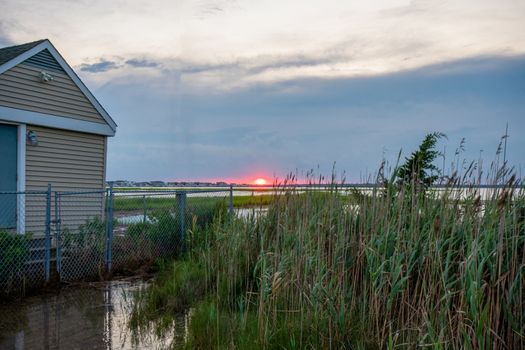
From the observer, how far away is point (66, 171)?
12.3 meters

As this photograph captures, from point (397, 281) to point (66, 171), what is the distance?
1020 cm

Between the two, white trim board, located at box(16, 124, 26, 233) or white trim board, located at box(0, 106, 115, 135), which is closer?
white trim board, located at box(0, 106, 115, 135)

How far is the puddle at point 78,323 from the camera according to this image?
17.4ft

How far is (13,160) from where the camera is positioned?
1105 centimetres

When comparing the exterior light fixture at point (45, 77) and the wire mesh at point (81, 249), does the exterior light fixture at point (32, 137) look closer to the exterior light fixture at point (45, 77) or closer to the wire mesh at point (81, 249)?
the exterior light fixture at point (45, 77)

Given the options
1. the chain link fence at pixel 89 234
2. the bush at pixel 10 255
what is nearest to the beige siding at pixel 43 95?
A: the chain link fence at pixel 89 234

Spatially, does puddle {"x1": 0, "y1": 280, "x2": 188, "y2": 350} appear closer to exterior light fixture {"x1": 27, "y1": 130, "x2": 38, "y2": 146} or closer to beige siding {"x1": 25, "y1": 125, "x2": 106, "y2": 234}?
beige siding {"x1": 25, "y1": 125, "x2": 106, "y2": 234}

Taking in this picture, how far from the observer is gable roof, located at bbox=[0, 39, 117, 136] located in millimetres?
10950

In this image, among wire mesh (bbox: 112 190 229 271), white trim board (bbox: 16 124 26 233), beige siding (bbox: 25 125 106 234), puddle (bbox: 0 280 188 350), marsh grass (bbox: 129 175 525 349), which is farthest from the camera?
beige siding (bbox: 25 125 106 234)

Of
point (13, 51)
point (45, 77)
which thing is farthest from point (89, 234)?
point (13, 51)

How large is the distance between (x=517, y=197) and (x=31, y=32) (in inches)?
548

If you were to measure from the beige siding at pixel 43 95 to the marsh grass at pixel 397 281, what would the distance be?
800 cm

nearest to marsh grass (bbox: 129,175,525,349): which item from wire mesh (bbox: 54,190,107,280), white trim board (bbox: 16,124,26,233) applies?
wire mesh (bbox: 54,190,107,280)

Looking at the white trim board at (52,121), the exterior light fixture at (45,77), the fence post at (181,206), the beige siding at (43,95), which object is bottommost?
the fence post at (181,206)
